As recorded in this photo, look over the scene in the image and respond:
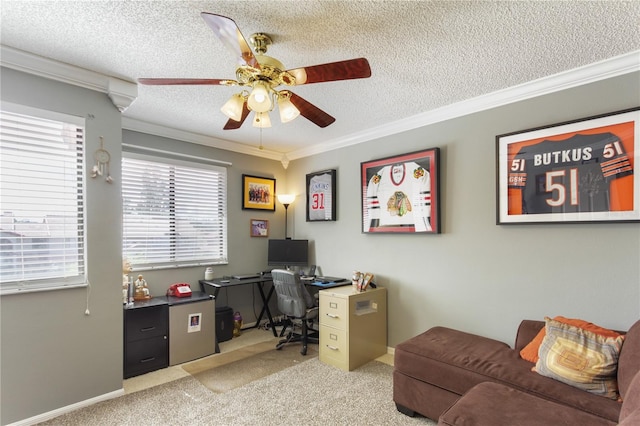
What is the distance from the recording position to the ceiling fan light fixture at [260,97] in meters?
1.78

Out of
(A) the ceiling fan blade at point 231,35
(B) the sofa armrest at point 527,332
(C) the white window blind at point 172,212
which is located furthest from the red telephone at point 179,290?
(B) the sofa armrest at point 527,332

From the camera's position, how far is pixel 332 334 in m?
3.15

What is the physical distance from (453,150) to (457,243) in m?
0.88

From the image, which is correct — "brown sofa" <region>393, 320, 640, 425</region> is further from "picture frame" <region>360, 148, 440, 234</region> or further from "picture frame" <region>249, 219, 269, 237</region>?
"picture frame" <region>249, 219, 269, 237</region>

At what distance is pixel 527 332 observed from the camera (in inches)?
92.3

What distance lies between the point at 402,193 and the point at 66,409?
3.31m

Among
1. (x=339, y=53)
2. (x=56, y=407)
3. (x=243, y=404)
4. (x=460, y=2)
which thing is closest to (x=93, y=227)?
(x=56, y=407)

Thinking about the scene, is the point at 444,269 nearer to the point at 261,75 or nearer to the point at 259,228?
the point at 261,75

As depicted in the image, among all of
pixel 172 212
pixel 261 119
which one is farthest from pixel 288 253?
pixel 261 119

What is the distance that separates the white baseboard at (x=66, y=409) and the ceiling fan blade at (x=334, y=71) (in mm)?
2745

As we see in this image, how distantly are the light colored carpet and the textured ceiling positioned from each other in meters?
2.48

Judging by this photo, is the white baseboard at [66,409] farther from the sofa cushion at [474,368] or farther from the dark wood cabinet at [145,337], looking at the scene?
the sofa cushion at [474,368]

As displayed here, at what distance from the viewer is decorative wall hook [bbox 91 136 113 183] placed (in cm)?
246

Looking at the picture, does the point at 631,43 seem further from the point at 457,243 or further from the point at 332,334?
the point at 332,334
